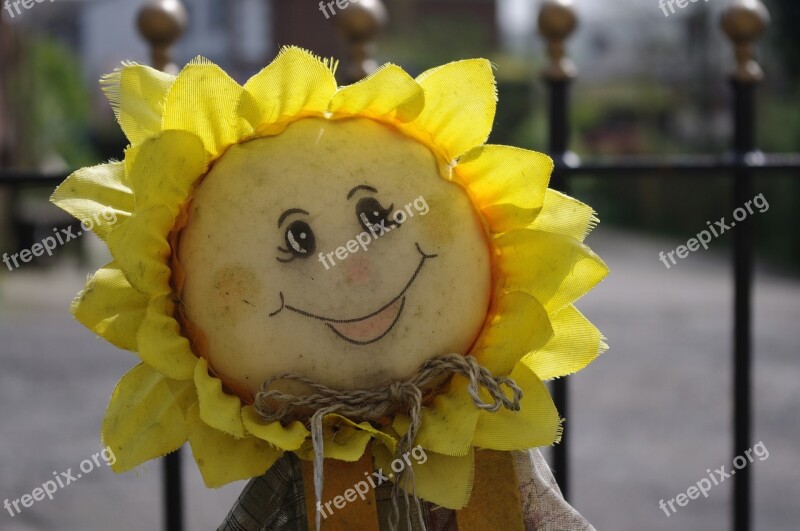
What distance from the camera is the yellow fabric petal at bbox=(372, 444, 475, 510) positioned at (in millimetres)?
1346

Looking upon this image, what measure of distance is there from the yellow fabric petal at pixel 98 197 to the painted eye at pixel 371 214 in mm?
333

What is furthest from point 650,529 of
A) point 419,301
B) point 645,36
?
point 645,36

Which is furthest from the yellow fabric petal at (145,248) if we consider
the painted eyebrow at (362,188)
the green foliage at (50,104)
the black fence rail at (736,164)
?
the green foliage at (50,104)

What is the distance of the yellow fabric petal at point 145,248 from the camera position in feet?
4.23

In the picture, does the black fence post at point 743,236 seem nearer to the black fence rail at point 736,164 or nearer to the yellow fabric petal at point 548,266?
the black fence rail at point 736,164

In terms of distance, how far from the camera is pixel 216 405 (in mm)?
1301

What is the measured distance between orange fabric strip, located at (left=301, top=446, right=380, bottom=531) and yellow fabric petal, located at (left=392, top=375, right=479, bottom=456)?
91mm

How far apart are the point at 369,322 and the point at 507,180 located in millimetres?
284

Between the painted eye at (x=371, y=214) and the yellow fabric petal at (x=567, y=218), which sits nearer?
the painted eye at (x=371, y=214)

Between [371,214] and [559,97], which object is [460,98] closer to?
[371,214]

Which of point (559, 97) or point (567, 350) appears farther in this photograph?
point (559, 97)

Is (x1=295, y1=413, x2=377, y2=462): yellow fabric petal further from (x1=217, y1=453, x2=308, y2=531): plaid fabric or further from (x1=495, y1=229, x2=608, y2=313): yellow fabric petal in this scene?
(x1=495, y1=229, x2=608, y2=313): yellow fabric petal

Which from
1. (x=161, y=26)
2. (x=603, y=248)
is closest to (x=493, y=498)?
(x=161, y=26)

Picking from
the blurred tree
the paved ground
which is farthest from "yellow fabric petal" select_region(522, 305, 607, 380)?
the blurred tree
